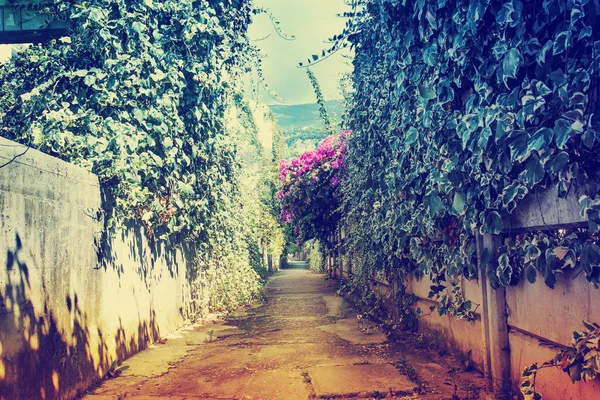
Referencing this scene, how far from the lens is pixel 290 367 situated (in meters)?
4.02

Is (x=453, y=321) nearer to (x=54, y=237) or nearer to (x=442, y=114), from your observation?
(x=442, y=114)

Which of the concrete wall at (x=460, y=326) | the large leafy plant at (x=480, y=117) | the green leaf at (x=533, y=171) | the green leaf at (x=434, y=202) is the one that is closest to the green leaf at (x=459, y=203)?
the large leafy plant at (x=480, y=117)

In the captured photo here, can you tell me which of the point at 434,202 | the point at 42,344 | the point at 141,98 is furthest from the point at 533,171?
the point at 141,98

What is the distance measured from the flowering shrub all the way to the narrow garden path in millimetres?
4208

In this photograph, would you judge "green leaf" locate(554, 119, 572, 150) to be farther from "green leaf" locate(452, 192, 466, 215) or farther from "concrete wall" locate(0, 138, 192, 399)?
"concrete wall" locate(0, 138, 192, 399)

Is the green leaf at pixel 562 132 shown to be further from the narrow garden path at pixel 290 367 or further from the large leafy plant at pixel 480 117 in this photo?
the narrow garden path at pixel 290 367

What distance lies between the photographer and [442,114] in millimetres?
3154

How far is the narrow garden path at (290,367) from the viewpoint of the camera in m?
3.36

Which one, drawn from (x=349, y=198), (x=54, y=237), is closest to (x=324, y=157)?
(x=349, y=198)

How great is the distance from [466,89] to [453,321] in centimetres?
204

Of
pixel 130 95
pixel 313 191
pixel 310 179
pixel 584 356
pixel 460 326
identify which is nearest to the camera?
pixel 584 356

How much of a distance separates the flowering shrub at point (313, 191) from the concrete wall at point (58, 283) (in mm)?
5570

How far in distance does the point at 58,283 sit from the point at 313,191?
7232mm

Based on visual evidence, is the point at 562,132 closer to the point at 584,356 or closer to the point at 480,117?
the point at 480,117
